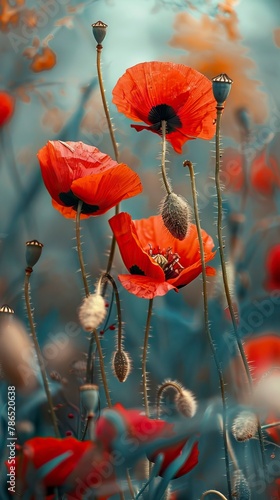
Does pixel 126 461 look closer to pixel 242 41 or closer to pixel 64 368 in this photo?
pixel 64 368

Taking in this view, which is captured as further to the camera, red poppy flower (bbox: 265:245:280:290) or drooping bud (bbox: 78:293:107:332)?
red poppy flower (bbox: 265:245:280:290)

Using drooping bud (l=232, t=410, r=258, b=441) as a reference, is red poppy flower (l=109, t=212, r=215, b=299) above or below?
above

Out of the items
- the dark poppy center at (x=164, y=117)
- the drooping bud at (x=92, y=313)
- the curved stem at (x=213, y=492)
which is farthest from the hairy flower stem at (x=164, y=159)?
the curved stem at (x=213, y=492)

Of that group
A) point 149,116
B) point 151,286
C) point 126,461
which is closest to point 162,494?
point 126,461

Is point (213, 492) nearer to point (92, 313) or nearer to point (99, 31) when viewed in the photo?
point (92, 313)

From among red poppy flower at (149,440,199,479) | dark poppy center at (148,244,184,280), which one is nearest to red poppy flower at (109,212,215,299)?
dark poppy center at (148,244,184,280)

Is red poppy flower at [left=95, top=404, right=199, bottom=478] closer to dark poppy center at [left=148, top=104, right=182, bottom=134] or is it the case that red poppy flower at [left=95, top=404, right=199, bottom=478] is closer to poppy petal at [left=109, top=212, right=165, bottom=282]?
poppy petal at [left=109, top=212, right=165, bottom=282]
